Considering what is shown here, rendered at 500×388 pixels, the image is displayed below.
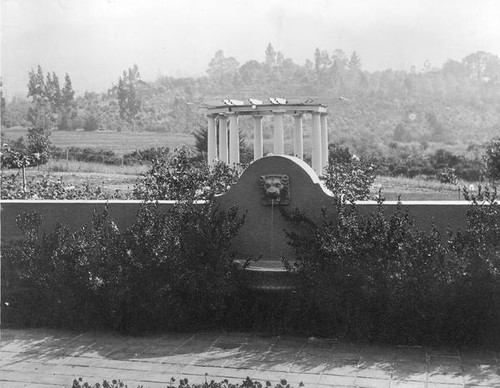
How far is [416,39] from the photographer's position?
9075 cm

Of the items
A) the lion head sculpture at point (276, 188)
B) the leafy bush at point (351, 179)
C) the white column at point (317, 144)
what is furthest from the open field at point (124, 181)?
the lion head sculpture at point (276, 188)

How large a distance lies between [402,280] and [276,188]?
1.76 m

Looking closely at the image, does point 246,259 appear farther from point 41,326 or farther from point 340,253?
point 41,326

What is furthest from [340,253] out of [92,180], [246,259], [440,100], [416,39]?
[416,39]

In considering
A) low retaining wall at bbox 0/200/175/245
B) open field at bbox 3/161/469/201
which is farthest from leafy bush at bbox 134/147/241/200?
open field at bbox 3/161/469/201

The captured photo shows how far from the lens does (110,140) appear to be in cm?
5322

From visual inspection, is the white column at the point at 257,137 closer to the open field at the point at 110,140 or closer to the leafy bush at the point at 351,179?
the leafy bush at the point at 351,179

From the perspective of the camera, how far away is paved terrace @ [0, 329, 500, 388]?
18.1 feet

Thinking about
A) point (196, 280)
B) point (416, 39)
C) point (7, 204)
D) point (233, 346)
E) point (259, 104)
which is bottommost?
point (233, 346)

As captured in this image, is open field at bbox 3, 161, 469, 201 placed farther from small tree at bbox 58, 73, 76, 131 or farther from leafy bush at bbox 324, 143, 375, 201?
small tree at bbox 58, 73, 76, 131

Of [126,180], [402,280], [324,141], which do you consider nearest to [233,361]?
[402,280]

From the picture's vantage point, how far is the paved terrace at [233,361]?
552cm

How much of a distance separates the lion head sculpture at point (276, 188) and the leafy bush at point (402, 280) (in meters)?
0.71

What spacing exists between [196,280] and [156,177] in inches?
136
